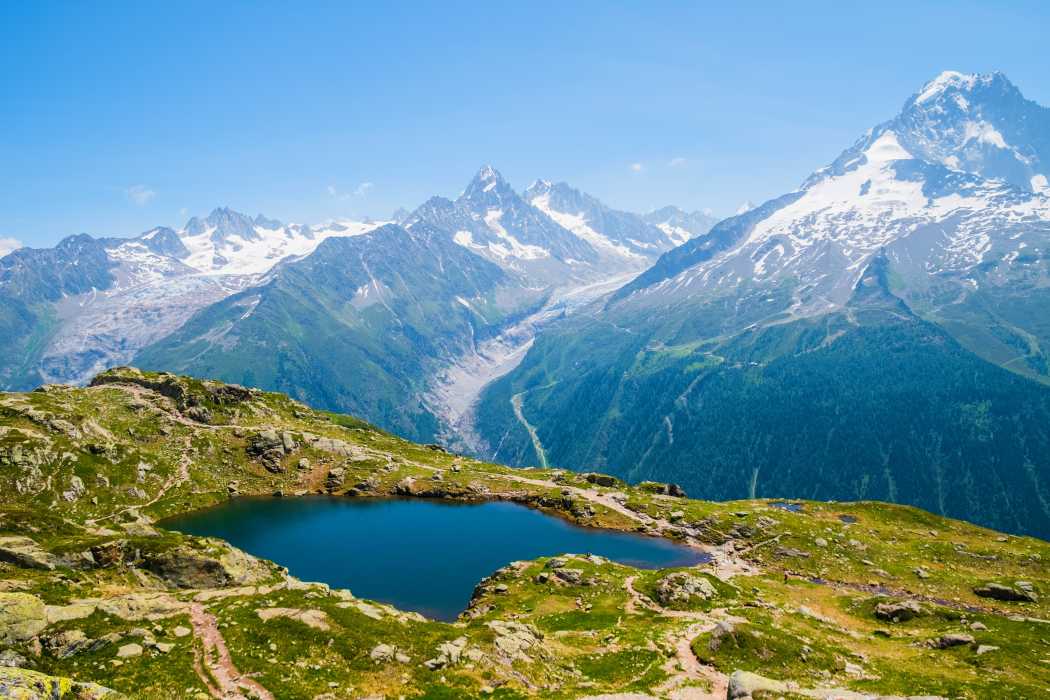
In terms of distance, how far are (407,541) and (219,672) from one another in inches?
2908

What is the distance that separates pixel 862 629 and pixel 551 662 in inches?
1603

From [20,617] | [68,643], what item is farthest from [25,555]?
[68,643]

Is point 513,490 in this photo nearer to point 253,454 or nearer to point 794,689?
point 253,454

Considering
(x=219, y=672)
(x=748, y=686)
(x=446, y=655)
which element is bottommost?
(x=446, y=655)

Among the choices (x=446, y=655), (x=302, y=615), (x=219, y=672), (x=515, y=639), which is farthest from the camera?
(x=515, y=639)

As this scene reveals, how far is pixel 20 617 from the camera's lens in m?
37.8

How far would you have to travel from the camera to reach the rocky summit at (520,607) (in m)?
39.4

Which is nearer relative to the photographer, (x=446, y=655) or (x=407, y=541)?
(x=446, y=655)

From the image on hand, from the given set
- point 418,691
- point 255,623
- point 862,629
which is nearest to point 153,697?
point 255,623

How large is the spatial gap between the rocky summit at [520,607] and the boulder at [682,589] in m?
0.29

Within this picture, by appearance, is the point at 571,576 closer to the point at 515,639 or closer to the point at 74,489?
the point at 515,639

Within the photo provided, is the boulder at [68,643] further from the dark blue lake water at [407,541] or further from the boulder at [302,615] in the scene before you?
the dark blue lake water at [407,541]

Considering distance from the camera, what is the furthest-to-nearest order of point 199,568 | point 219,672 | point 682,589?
point 682,589, point 199,568, point 219,672

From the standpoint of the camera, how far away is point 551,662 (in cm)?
4734
